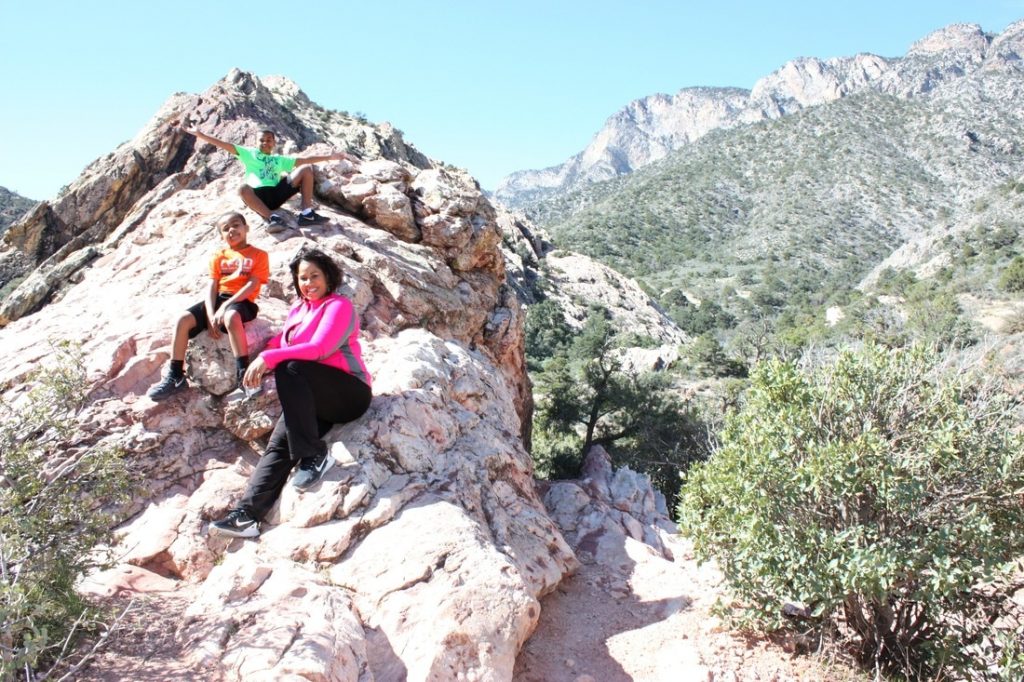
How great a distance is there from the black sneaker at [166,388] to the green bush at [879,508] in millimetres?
4253

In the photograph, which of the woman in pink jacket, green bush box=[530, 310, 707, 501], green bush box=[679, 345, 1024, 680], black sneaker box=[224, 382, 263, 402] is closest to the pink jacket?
the woman in pink jacket

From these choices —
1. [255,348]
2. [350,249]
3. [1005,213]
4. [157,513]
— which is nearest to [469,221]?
[350,249]

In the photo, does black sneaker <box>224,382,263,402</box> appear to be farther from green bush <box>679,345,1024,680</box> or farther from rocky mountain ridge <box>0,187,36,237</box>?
rocky mountain ridge <box>0,187,36,237</box>

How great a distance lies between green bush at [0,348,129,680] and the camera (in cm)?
266

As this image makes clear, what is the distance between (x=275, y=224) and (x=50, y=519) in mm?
3813

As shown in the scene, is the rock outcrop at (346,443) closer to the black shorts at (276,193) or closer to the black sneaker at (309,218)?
the black sneaker at (309,218)

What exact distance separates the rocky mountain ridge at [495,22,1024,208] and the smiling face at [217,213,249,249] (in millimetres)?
87664

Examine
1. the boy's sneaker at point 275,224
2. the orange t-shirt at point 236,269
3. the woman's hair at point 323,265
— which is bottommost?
the woman's hair at point 323,265

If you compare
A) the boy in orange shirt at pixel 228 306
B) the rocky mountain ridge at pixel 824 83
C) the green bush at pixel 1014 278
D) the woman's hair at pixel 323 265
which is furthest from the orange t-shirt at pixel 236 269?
the rocky mountain ridge at pixel 824 83

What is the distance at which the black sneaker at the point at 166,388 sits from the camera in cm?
459

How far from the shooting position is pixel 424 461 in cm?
466

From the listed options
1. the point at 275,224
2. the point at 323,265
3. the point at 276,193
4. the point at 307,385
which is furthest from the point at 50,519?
the point at 276,193

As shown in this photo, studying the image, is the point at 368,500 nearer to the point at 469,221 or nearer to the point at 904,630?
the point at 904,630

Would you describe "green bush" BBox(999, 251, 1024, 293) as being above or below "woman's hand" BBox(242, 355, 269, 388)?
below
